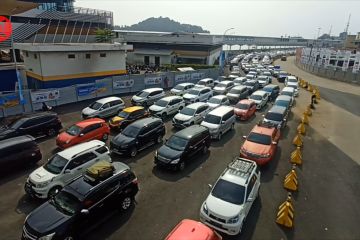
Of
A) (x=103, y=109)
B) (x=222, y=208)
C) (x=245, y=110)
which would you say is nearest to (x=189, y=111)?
(x=245, y=110)

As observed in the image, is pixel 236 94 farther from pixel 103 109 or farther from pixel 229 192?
pixel 229 192

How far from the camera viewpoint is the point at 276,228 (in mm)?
10664

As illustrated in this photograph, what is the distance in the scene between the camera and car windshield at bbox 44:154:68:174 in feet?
41.1

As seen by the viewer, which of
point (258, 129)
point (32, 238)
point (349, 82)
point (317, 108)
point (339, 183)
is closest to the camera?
point (32, 238)

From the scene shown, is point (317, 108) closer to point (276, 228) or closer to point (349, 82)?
point (276, 228)

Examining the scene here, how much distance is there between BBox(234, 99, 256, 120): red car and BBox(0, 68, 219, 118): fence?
14.4 meters

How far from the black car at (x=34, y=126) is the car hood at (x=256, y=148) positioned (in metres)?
14.4

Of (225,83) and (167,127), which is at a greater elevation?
(225,83)

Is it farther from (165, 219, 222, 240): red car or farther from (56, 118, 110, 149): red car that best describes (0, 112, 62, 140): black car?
(165, 219, 222, 240): red car

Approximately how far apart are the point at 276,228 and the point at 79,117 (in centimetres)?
1950

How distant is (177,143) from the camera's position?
614 inches

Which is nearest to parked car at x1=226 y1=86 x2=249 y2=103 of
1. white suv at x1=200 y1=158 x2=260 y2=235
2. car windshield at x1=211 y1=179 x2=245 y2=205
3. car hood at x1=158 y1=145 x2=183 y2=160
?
car hood at x1=158 y1=145 x2=183 y2=160

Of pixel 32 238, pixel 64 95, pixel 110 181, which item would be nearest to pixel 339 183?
pixel 110 181

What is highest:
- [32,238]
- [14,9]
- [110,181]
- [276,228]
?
[14,9]
